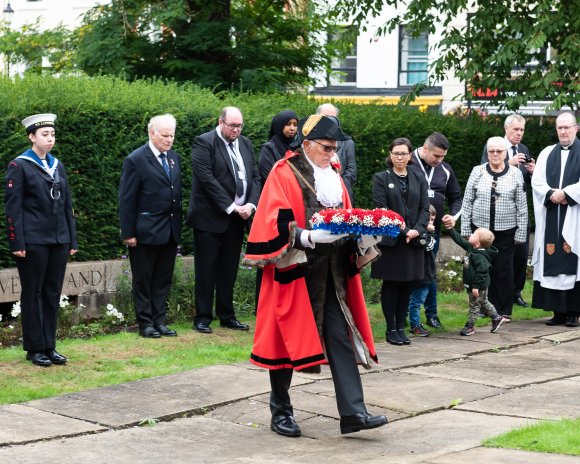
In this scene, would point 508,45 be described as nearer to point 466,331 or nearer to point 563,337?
point 563,337

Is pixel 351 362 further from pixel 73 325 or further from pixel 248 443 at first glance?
pixel 73 325

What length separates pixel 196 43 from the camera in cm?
1825

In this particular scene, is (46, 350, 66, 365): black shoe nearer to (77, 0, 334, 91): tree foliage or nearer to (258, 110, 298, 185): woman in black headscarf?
(258, 110, 298, 185): woman in black headscarf

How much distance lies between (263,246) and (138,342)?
143 inches

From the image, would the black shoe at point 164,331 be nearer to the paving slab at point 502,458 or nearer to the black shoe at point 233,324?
the black shoe at point 233,324

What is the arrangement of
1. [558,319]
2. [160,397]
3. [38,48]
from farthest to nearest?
[38,48] → [558,319] → [160,397]

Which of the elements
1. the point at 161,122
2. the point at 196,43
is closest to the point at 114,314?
the point at 161,122

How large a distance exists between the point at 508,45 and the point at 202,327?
292 inches

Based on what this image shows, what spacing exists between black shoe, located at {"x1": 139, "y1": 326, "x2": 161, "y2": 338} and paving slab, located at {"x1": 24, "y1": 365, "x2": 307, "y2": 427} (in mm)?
1569

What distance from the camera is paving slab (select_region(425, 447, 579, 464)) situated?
6.75 metres

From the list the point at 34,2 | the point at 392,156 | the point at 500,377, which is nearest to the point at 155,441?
the point at 500,377

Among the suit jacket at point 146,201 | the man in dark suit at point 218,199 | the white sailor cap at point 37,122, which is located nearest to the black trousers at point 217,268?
the man in dark suit at point 218,199

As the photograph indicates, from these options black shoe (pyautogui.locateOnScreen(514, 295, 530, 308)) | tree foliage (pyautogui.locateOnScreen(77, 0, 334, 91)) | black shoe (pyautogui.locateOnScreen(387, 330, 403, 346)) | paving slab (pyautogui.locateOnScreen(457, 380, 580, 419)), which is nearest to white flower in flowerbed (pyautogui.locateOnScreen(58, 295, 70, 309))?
black shoe (pyautogui.locateOnScreen(387, 330, 403, 346))

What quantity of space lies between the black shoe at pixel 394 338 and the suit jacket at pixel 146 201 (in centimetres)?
227
